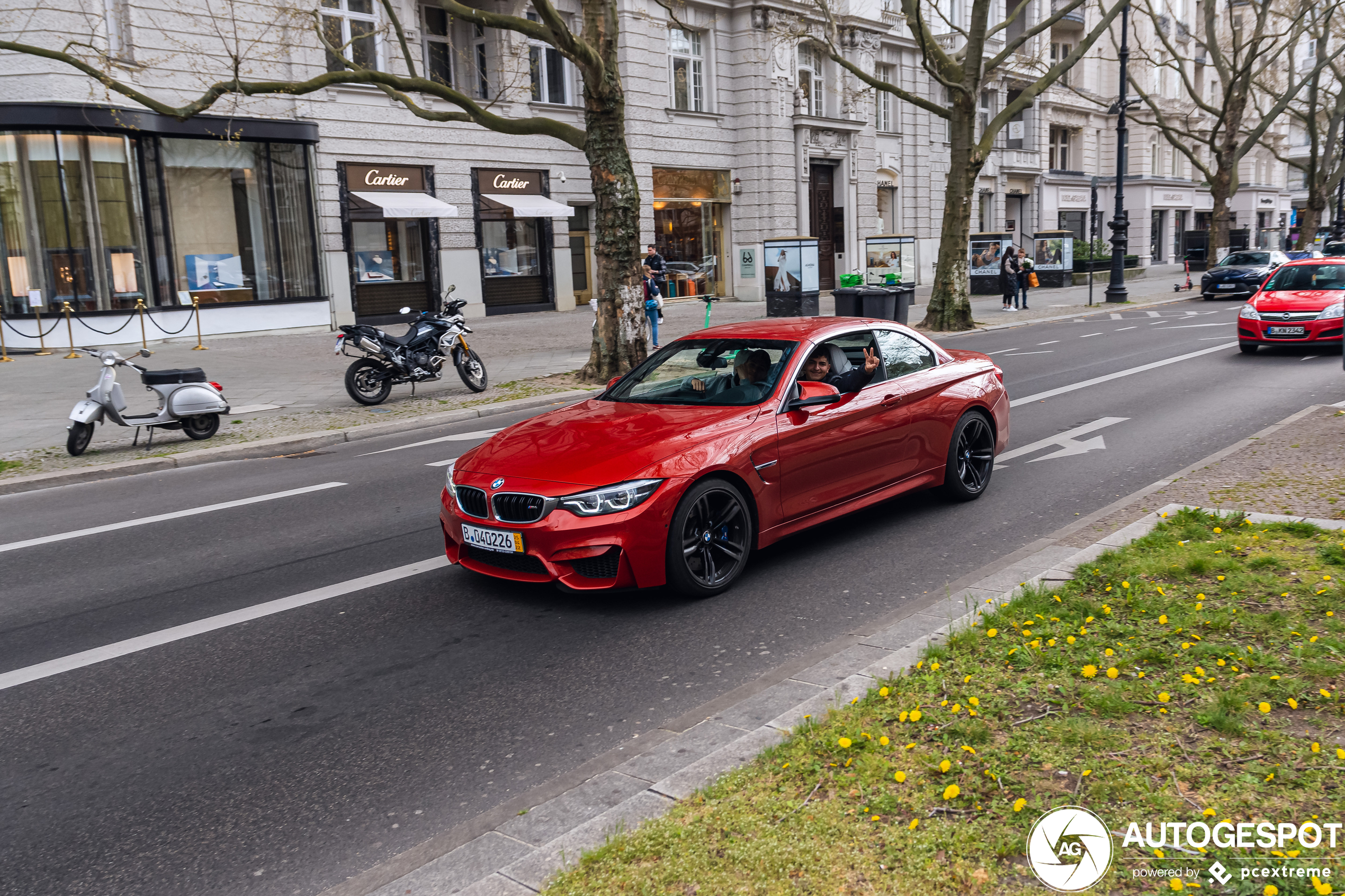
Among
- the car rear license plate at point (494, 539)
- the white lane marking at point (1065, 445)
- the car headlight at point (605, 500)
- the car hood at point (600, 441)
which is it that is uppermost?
the car hood at point (600, 441)

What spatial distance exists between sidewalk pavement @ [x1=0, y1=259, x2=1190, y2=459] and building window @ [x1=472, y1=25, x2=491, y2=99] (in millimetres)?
6126

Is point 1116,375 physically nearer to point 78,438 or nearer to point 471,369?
point 471,369

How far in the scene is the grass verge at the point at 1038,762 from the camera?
10.0 feet

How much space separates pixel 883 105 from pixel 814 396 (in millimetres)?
38887

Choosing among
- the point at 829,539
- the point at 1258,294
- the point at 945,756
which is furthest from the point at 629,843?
the point at 1258,294

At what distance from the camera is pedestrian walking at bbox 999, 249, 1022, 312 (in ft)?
99.6

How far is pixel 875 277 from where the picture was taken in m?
31.3

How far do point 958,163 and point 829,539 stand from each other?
19.6 meters

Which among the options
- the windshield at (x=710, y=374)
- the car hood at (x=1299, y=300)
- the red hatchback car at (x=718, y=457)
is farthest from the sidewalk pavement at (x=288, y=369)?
the car hood at (x=1299, y=300)

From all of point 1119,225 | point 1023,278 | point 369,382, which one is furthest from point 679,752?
point 1119,225

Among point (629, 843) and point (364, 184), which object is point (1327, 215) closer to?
point (364, 184)

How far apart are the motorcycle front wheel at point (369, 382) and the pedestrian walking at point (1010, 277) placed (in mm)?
20520

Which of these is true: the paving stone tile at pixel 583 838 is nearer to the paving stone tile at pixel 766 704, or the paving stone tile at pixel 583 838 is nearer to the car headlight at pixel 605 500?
the paving stone tile at pixel 766 704

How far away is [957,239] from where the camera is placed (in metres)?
24.5
